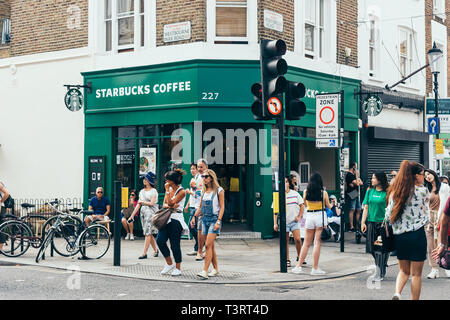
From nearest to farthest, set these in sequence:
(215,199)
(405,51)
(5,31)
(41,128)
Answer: (215,199) < (41,128) < (5,31) < (405,51)

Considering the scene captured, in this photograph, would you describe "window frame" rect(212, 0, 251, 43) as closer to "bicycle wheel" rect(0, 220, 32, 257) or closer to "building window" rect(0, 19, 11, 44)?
"bicycle wheel" rect(0, 220, 32, 257)

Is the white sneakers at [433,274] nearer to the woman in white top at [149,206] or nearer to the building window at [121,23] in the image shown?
the woman in white top at [149,206]

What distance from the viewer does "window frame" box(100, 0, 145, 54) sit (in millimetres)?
16172

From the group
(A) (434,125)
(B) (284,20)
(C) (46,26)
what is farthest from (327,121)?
(C) (46,26)

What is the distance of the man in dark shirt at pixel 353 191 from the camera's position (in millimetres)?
17062

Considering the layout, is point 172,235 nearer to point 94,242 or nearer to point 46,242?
point 94,242

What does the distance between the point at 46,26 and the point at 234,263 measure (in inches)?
415

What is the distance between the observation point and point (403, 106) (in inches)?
832

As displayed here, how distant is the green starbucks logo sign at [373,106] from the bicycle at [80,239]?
10078mm

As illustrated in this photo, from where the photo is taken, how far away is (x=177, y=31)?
51.2 feet

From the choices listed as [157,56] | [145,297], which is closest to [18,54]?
[157,56]
